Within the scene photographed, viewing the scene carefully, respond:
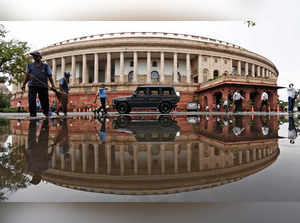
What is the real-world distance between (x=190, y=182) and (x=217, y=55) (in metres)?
32.7

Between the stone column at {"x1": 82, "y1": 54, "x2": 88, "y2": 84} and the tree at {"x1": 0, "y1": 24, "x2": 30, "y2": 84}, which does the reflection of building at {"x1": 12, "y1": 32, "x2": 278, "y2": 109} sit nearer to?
the stone column at {"x1": 82, "y1": 54, "x2": 88, "y2": 84}

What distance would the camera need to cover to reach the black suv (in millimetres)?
9164

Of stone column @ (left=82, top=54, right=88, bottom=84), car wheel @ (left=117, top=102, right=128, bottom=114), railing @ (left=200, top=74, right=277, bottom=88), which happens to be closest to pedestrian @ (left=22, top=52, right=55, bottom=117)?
car wheel @ (left=117, top=102, right=128, bottom=114)

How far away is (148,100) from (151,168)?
839 centimetres

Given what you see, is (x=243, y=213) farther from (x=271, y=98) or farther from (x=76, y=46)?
(x=76, y=46)

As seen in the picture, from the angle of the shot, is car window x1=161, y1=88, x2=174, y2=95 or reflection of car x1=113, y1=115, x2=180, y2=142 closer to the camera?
reflection of car x1=113, y1=115, x2=180, y2=142

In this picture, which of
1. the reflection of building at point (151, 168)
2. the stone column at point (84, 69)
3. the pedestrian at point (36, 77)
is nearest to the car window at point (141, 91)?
the pedestrian at point (36, 77)

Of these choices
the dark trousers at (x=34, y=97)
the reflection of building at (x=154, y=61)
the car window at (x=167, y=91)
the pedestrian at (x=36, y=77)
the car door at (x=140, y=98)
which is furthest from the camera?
the reflection of building at (x=154, y=61)

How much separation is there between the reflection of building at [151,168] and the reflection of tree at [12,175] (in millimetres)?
100

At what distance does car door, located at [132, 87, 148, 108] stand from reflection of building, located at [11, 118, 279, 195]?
783 cm

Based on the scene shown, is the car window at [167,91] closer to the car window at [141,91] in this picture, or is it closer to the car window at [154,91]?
the car window at [154,91]

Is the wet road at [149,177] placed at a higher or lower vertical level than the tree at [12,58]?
lower

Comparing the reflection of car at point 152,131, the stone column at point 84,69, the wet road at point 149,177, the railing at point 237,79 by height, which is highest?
the stone column at point 84,69

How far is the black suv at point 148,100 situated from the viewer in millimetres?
9164
